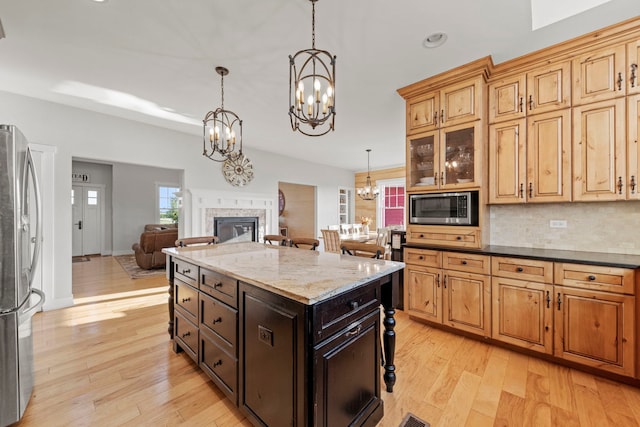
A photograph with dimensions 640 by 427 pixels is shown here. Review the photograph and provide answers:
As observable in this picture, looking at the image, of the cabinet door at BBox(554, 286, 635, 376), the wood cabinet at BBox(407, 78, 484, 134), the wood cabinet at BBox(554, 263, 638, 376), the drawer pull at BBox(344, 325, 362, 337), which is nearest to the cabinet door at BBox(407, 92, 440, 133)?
the wood cabinet at BBox(407, 78, 484, 134)

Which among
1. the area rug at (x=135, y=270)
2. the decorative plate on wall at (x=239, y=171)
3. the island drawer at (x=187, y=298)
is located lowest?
the area rug at (x=135, y=270)

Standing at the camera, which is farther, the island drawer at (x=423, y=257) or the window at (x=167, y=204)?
the window at (x=167, y=204)

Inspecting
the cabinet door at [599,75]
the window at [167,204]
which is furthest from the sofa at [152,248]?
the cabinet door at [599,75]

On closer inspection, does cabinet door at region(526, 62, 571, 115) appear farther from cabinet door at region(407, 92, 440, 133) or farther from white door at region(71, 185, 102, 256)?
white door at region(71, 185, 102, 256)

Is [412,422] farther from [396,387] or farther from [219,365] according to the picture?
[219,365]

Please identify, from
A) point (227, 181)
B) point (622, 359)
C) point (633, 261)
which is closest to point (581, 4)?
point (633, 261)

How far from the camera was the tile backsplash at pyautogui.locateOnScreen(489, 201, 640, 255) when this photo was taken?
7.12ft

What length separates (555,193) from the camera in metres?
2.27

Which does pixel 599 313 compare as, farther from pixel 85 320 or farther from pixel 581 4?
pixel 85 320

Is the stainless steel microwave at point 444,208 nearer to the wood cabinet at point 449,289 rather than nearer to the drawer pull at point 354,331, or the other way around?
the wood cabinet at point 449,289

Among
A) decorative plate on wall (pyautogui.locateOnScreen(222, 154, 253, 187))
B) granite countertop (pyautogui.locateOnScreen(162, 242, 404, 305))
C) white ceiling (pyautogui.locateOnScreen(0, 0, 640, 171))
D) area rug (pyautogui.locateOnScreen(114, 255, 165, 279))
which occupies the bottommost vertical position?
area rug (pyautogui.locateOnScreen(114, 255, 165, 279))

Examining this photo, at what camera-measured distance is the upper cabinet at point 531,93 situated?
2.22 meters

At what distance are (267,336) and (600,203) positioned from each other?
2.99 m

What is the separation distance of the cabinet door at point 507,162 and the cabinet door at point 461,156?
0.79 ft
